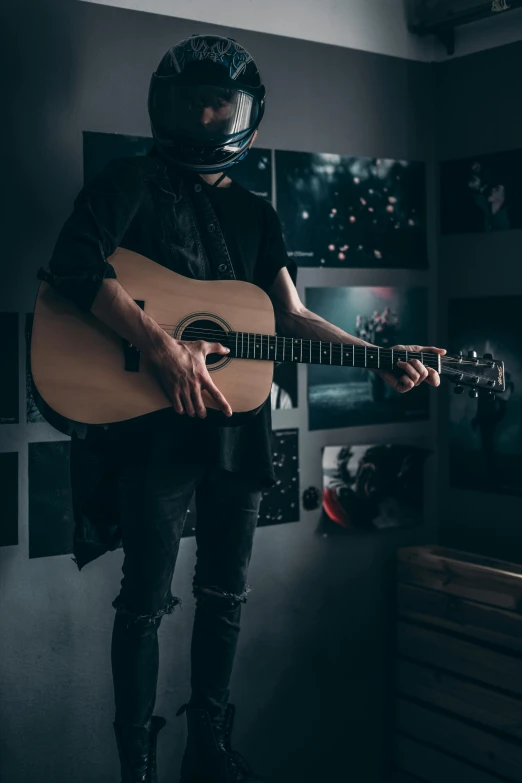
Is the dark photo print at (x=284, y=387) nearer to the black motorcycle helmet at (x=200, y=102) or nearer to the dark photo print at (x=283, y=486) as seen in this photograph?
the dark photo print at (x=283, y=486)

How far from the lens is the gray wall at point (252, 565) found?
2123mm

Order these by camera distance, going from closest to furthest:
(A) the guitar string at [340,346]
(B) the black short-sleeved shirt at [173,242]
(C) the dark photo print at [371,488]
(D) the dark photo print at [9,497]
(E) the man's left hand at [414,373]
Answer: (B) the black short-sleeved shirt at [173,242], (A) the guitar string at [340,346], (E) the man's left hand at [414,373], (D) the dark photo print at [9,497], (C) the dark photo print at [371,488]

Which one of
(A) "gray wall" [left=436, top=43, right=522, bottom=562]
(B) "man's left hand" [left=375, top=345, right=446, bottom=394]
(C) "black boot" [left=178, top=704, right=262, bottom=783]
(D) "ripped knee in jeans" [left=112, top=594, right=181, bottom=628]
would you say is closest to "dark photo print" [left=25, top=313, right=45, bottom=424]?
(D) "ripped knee in jeans" [left=112, top=594, right=181, bottom=628]

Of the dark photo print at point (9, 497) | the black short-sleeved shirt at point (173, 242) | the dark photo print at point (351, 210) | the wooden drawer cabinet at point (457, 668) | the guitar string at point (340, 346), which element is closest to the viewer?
the black short-sleeved shirt at point (173, 242)

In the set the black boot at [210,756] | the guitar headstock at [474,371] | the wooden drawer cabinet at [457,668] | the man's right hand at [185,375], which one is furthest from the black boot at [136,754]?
the guitar headstock at [474,371]

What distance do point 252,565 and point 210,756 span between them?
635 mm

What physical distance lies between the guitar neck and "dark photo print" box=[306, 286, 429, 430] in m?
0.51

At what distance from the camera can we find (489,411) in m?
2.60

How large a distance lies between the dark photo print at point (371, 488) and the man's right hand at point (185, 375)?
88cm

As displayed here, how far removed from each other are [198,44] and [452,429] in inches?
56.9

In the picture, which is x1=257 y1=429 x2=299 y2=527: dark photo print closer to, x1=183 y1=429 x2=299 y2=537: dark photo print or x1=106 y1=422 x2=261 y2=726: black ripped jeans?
x1=183 y1=429 x2=299 y2=537: dark photo print

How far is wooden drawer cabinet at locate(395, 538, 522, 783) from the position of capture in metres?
2.30

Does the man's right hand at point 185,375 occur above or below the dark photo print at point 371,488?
above

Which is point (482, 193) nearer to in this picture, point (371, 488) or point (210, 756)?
point (371, 488)
